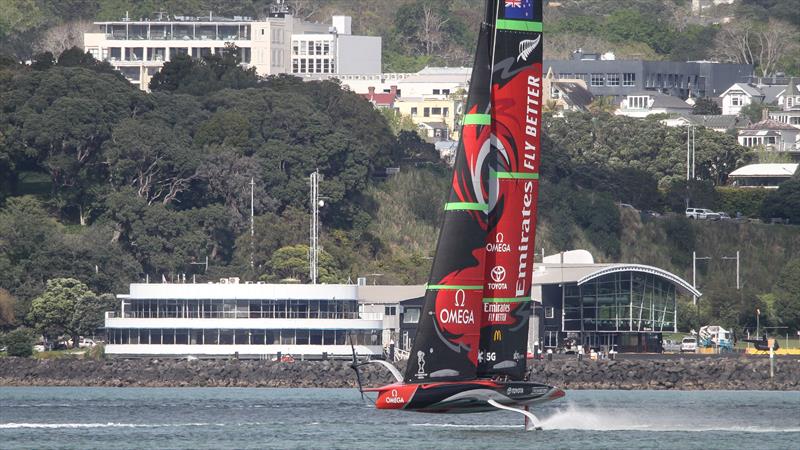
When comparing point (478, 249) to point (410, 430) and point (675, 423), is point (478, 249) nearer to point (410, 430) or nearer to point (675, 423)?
point (410, 430)

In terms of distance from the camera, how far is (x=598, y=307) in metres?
103

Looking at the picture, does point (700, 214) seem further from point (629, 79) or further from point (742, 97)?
point (629, 79)

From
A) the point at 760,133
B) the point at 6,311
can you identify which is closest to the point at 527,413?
the point at 6,311

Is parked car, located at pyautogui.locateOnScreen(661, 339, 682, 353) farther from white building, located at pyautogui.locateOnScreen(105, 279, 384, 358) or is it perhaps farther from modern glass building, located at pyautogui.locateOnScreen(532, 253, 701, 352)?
white building, located at pyautogui.locateOnScreen(105, 279, 384, 358)

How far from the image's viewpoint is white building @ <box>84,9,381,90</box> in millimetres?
157000

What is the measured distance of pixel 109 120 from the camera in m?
115

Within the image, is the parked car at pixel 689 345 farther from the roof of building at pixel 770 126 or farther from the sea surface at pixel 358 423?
the roof of building at pixel 770 126

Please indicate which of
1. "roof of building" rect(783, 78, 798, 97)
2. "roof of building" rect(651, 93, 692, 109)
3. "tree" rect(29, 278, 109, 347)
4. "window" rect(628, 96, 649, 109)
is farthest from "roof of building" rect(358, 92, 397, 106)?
"tree" rect(29, 278, 109, 347)

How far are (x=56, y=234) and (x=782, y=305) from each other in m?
37.4

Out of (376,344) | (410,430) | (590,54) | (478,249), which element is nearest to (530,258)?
(478,249)

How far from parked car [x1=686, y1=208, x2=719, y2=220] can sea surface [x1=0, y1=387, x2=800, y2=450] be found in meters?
53.4

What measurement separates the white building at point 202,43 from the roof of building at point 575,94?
19.2m

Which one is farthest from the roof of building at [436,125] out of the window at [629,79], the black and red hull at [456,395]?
the black and red hull at [456,395]

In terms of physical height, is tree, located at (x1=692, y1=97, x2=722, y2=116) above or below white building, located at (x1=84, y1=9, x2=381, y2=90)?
below
